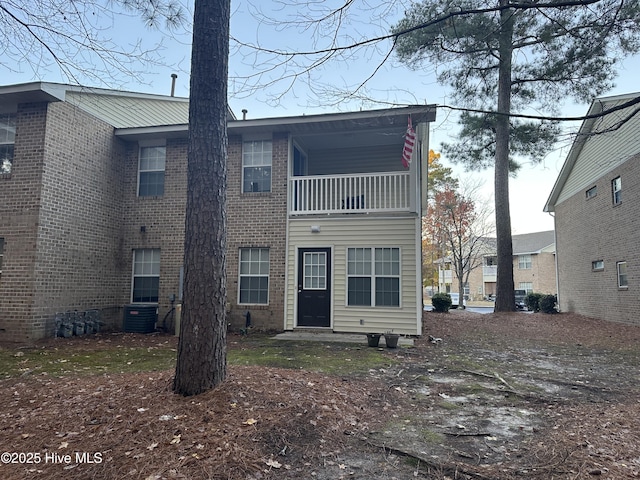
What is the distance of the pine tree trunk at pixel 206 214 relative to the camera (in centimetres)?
417

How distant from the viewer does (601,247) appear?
48.2ft

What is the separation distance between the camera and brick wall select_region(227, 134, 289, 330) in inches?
418

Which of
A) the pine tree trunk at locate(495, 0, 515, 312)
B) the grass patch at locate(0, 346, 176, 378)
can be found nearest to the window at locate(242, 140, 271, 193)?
the grass patch at locate(0, 346, 176, 378)

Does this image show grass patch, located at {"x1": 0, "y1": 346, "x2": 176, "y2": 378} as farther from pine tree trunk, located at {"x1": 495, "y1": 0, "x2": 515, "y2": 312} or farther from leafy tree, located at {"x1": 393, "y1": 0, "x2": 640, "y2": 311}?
pine tree trunk, located at {"x1": 495, "y1": 0, "x2": 515, "y2": 312}

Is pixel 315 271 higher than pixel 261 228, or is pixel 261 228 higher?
pixel 261 228

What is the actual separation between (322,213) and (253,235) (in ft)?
6.68

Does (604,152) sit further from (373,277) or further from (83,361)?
(83,361)

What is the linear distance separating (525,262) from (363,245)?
114 ft

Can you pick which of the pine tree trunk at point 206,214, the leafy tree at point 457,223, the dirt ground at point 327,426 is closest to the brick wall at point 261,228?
the dirt ground at point 327,426

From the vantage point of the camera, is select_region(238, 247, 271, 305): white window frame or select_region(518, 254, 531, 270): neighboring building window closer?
select_region(238, 247, 271, 305): white window frame

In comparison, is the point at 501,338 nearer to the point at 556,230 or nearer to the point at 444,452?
the point at 444,452

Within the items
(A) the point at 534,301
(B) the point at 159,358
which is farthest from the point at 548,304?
(B) the point at 159,358

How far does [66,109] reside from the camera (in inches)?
385

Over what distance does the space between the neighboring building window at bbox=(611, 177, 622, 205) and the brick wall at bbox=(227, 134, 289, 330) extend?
11.4 metres
